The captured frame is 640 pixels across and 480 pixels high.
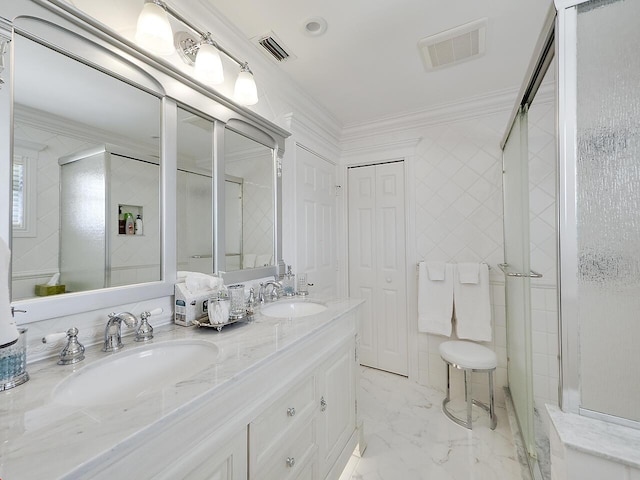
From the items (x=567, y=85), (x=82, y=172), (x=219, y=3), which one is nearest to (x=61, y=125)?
(x=82, y=172)

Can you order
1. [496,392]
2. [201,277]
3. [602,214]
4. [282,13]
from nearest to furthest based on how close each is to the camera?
[602,214] → [201,277] → [282,13] → [496,392]

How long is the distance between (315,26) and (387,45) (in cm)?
43

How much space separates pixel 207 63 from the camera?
47.4 inches

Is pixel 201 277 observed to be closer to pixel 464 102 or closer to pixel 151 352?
pixel 151 352

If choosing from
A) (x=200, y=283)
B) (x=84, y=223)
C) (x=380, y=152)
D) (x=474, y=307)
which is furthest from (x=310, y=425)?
(x=380, y=152)

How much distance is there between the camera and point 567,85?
0.75m

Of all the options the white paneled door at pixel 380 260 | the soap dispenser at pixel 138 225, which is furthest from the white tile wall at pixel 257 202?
the white paneled door at pixel 380 260

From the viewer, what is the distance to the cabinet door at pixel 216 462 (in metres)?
0.60

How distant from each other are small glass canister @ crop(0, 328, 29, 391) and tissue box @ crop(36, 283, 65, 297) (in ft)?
0.58

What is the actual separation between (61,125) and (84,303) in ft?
1.90

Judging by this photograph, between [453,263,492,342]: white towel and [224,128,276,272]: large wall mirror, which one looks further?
[453,263,492,342]: white towel

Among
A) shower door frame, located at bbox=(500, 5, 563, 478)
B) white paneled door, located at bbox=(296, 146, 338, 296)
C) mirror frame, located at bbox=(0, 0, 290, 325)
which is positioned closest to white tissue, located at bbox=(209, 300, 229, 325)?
mirror frame, located at bbox=(0, 0, 290, 325)

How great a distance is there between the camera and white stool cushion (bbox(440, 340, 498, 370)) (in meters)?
1.73

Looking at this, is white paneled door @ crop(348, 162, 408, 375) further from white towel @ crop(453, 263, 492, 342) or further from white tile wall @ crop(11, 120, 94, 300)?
white tile wall @ crop(11, 120, 94, 300)
